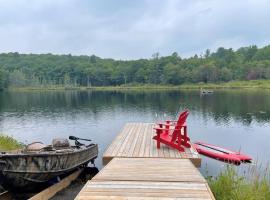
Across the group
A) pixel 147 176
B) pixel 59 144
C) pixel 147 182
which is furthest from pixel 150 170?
pixel 59 144

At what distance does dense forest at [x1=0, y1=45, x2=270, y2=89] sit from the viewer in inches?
5089

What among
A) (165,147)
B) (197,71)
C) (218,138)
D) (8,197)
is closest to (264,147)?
(218,138)

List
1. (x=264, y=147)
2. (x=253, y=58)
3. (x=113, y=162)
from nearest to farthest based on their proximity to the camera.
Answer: (x=113, y=162) → (x=264, y=147) → (x=253, y=58)

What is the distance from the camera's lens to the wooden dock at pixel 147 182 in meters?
6.80

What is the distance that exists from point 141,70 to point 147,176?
453 feet

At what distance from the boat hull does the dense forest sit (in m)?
119

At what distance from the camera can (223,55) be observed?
563ft

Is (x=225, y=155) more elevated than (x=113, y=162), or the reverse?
(x=113, y=162)

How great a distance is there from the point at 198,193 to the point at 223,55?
172259mm

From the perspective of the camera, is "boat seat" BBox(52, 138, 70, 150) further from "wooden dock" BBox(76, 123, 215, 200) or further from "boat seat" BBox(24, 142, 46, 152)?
"wooden dock" BBox(76, 123, 215, 200)

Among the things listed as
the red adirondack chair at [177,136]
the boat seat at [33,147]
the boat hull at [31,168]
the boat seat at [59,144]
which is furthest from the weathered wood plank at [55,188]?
the red adirondack chair at [177,136]

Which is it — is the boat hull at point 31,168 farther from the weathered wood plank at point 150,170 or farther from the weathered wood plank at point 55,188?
the weathered wood plank at point 150,170

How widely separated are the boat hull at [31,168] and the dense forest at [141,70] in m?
119

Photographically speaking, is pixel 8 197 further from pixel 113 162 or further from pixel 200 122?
pixel 200 122
